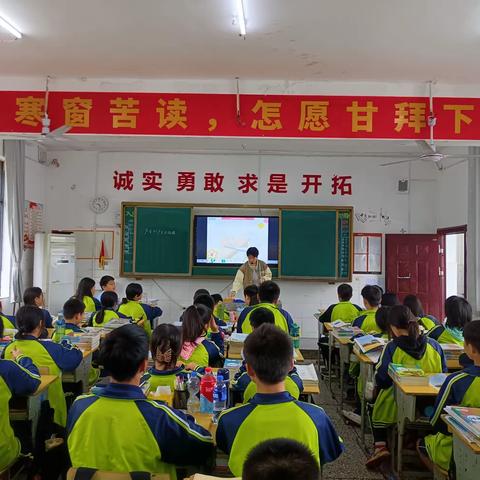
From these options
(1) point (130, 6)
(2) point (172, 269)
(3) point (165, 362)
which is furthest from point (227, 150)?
(3) point (165, 362)

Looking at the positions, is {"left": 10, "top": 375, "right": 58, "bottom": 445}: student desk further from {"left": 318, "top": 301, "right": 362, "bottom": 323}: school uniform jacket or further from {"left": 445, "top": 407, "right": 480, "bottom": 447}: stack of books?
{"left": 318, "top": 301, "right": 362, "bottom": 323}: school uniform jacket

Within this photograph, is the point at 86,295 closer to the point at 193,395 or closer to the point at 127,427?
the point at 193,395

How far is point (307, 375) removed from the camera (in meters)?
2.67

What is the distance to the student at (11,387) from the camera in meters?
2.18

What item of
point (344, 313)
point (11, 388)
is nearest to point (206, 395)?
point (11, 388)

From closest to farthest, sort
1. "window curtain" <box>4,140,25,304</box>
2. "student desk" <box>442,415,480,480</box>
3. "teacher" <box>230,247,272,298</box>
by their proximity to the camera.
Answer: "student desk" <box>442,415,480,480</box>, "teacher" <box>230,247,272,298</box>, "window curtain" <box>4,140,25,304</box>

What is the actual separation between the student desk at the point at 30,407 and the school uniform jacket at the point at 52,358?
0.22 m

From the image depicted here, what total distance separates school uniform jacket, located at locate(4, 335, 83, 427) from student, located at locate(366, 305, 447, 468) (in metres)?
2.03

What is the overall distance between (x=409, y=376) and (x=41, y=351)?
226 cm

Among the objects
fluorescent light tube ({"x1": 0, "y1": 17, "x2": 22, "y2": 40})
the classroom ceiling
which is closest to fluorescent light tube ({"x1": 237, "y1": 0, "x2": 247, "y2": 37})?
the classroom ceiling

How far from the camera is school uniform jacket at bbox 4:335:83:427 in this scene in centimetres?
290

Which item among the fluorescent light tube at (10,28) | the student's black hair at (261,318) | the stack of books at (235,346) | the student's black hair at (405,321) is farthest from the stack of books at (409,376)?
the fluorescent light tube at (10,28)

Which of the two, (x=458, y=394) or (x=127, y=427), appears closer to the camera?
(x=127, y=427)

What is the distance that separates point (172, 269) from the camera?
7008 mm
